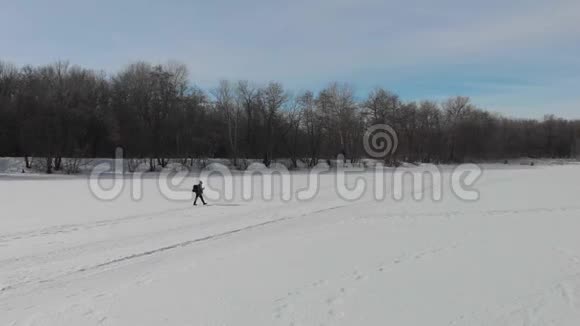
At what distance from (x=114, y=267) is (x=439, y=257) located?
7.02 m

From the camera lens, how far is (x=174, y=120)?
5484 cm

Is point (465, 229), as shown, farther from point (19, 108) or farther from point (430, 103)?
point (430, 103)

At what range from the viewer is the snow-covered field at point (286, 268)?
6324mm

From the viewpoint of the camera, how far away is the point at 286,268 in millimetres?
8852

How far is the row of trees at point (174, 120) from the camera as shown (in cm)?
4556

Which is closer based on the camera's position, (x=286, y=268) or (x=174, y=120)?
(x=286, y=268)

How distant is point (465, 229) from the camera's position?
13602mm

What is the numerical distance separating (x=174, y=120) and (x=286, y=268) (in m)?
48.8

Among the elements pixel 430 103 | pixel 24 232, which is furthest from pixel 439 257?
pixel 430 103

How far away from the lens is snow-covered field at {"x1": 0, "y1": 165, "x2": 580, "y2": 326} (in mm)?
6324

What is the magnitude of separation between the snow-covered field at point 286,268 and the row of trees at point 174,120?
33077 mm

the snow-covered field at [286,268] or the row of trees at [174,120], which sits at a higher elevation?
the row of trees at [174,120]

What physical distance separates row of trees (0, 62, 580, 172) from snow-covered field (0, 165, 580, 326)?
3308 cm

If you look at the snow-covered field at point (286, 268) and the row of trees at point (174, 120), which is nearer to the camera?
the snow-covered field at point (286, 268)
